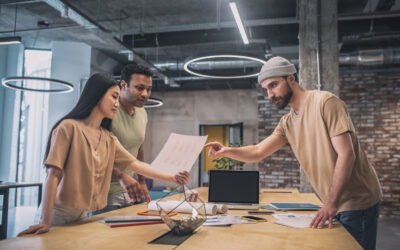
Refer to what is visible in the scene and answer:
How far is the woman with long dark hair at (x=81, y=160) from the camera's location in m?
1.55

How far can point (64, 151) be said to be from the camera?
5.25ft

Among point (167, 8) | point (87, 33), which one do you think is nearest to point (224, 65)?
point (167, 8)

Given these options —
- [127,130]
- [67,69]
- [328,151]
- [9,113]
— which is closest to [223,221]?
[328,151]

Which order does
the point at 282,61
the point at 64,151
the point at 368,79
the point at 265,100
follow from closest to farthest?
the point at 64,151, the point at 282,61, the point at 368,79, the point at 265,100

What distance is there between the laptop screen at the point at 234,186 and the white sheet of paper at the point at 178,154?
3.07 feet

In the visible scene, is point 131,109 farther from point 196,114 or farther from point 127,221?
point 196,114

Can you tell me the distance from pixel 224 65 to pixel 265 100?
68.0 inches

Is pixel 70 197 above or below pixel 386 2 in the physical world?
below

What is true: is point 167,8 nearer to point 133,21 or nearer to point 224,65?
point 133,21

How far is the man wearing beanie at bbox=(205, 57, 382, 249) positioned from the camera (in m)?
1.78

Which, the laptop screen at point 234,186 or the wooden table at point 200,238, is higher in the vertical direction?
the laptop screen at point 234,186

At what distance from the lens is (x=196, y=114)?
11180 mm

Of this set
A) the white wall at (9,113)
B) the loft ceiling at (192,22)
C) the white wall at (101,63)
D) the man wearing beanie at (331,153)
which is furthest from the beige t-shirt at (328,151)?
the white wall at (9,113)

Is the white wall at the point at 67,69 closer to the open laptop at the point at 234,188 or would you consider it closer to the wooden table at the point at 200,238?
the open laptop at the point at 234,188
